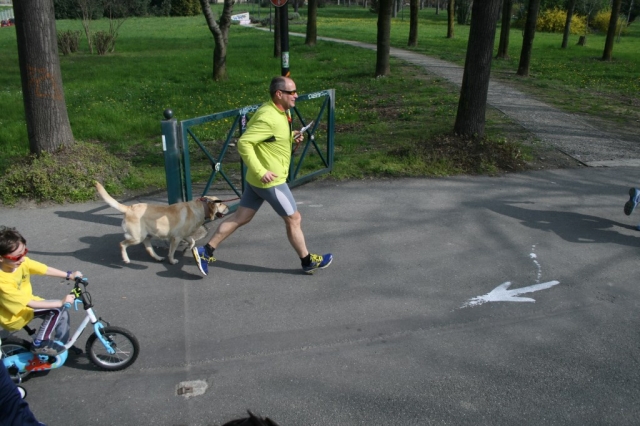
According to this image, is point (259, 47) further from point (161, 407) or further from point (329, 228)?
point (161, 407)

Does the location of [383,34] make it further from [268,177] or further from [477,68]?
[268,177]

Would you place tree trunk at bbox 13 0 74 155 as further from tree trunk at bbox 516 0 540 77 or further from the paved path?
tree trunk at bbox 516 0 540 77

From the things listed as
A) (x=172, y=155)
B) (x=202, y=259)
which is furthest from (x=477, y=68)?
(x=202, y=259)

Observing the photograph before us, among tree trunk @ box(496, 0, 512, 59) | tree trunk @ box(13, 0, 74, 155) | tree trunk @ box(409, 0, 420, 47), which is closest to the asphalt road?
tree trunk @ box(13, 0, 74, 155)

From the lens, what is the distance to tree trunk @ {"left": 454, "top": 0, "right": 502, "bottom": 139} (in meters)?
8.78

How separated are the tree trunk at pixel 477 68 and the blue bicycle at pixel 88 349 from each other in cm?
694

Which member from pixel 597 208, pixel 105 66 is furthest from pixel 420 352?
pixel 105 66

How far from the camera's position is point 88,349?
393 cm

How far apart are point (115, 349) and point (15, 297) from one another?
0.75 metres

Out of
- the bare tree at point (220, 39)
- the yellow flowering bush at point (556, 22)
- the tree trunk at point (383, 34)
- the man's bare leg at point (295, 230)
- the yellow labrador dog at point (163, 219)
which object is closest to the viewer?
the man's bare leg at point (295, 230)

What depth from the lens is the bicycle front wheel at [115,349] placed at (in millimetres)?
3883

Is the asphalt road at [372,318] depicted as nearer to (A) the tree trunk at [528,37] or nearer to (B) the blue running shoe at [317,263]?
(B) the blue running shoe at [317,263]

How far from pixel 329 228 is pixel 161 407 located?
3.38 m

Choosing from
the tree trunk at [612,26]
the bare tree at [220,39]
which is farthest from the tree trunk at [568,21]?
the bare tree at [220,39]
